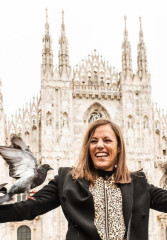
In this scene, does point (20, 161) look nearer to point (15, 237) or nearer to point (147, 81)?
point (15, 237)

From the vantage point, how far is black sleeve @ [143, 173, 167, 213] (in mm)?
3359

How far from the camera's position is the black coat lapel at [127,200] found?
322 centimetres

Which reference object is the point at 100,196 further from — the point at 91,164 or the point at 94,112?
the point at 94,112

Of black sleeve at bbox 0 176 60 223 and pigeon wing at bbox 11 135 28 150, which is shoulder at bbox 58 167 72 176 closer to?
black sleeve at bbox 0 176 60 223

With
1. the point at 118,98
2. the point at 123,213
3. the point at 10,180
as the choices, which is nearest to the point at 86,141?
the point at 123,213

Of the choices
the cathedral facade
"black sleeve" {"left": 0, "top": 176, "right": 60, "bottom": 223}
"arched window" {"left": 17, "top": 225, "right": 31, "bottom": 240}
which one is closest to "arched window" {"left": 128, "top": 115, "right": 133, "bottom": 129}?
the cathedral facade

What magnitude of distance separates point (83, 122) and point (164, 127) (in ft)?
19.4

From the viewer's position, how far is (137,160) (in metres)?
32.3

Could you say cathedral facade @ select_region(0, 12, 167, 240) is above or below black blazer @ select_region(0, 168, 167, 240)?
above

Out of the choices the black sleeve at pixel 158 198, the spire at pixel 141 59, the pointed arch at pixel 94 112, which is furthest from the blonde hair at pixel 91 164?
the spire at pixel 141 59

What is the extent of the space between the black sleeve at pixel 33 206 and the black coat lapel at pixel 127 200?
489 millimetres

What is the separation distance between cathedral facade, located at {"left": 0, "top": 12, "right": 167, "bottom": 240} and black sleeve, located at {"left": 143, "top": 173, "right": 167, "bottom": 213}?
90.6ft

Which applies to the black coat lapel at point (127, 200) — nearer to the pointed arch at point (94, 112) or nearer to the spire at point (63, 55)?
the pointed arch at point (94, 112)

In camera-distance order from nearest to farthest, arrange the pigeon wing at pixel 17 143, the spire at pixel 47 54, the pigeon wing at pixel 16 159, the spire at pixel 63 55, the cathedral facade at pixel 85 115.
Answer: the pigeon wing at pixel 16 159 < the pigeon wing at pixel 17 143 < the cathedral facade at pixel 85 115 < the spire at pixel 47 54 < the spire at pixel 63 55
